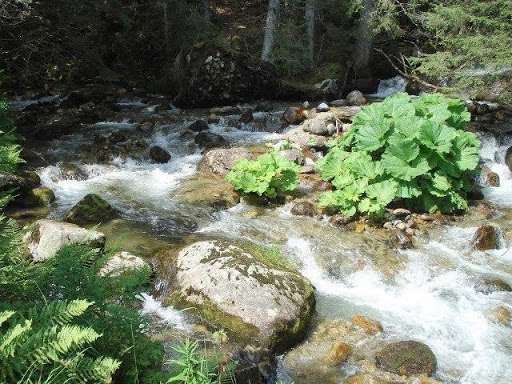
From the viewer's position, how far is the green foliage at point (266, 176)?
862cm

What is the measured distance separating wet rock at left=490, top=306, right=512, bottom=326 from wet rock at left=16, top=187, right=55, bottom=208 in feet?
23.8

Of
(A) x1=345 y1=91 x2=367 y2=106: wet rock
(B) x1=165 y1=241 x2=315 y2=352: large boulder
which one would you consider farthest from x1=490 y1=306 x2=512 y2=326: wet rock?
(A) x1=345 y1=91 x2=367 y2=106: wet rock

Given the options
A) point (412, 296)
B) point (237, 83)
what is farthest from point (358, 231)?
point (237, 83)

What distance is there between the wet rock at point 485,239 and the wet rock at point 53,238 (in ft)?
18.3

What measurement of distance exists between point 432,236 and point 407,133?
5.99 feet

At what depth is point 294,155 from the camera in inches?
409

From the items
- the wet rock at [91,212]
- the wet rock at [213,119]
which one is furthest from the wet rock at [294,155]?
the wet rock at [91,212]

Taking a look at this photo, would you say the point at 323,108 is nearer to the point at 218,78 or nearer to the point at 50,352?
the point at 218,78

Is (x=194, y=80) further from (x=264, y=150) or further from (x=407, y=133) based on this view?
(x=407, y=133)

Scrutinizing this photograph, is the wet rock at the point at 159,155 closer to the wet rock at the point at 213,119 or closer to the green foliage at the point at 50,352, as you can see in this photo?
the wet rock at the point at 213,119

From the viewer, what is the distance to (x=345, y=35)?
1891 cm

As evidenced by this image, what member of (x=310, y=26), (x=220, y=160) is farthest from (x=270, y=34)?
(x=220, y=160)

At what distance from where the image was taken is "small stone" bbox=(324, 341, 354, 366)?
5.02 m

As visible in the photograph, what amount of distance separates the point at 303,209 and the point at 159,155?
13.8ft
